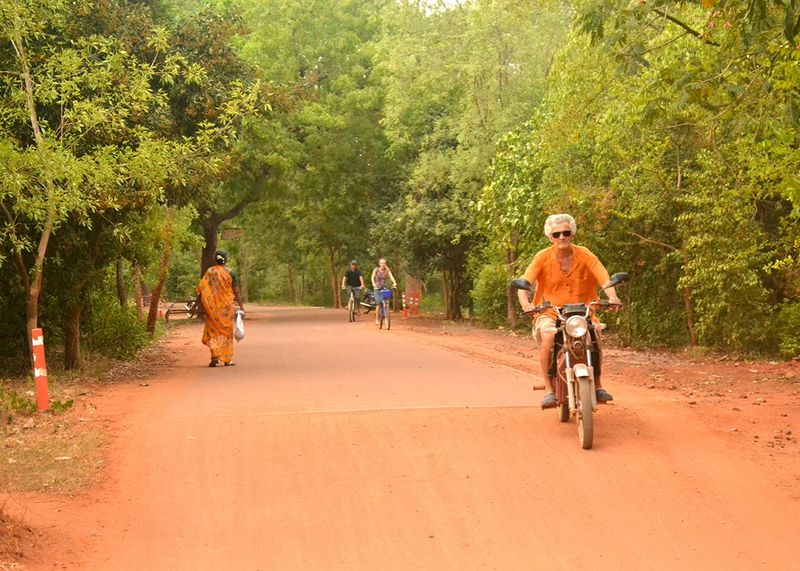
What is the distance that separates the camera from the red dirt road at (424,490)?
7199 mm

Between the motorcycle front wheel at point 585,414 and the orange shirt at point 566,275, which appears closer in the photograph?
the motorcycle front wheel at point 585,414

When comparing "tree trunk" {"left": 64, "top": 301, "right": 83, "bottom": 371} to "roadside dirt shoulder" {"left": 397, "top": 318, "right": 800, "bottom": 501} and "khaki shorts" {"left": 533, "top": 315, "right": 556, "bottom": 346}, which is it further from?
"khaki shorts" {"left": 533, "top": 315, "right": 556, "bottom": 346}

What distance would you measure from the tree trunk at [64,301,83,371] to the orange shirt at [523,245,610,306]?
9324 mm

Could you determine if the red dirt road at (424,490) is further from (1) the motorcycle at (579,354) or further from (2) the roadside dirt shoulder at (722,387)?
(1) the motorcycle at (579,354)

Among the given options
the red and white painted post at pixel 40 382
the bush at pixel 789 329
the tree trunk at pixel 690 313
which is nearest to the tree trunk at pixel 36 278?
the red and white painted post at pixel 40 382

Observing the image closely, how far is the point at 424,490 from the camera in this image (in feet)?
28.2

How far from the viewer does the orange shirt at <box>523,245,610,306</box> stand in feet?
35.0

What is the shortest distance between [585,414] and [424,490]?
5.75 ft

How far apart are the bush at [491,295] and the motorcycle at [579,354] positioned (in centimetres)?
2321

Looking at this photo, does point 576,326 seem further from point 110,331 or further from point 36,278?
point 110,331

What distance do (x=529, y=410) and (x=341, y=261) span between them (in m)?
50.0

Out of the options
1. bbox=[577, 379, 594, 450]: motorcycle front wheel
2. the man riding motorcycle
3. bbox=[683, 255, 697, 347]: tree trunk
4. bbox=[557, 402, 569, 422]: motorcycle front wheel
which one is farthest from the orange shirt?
bbox=[683, 255, 697, 347]: tree trunk

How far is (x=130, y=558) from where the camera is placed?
7.12m

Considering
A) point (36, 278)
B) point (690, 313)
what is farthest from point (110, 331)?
point (690, 313)
